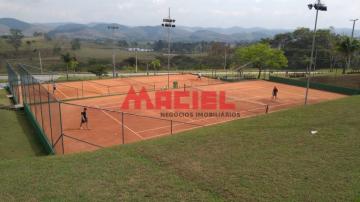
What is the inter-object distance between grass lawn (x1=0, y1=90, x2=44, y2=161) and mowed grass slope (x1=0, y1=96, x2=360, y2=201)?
13.2ft

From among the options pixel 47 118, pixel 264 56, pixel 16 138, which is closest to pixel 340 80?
pixel 264 56

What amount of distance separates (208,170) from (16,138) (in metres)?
12.7

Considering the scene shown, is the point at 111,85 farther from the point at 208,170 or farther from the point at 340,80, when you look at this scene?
the point at 340,80

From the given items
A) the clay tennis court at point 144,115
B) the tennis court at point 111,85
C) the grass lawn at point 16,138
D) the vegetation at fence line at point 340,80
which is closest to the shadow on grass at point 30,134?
the grass lawn at point 16,138

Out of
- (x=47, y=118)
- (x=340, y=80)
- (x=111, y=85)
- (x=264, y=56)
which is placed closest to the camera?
(x=47, y=118)

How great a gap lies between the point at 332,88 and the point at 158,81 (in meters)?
24.9

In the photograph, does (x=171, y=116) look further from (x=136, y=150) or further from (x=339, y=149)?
(x=339, y=149)

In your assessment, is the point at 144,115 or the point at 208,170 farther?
the point at 144,115

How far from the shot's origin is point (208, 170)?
32.6ft

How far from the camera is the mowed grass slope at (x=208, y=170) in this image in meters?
8.25

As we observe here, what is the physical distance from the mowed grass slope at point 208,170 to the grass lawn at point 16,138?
4.02 m

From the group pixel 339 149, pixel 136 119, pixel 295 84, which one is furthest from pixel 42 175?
pixel 295 84

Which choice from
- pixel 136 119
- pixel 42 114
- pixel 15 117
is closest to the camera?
pixel 42 114

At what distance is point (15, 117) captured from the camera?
21812 mm
